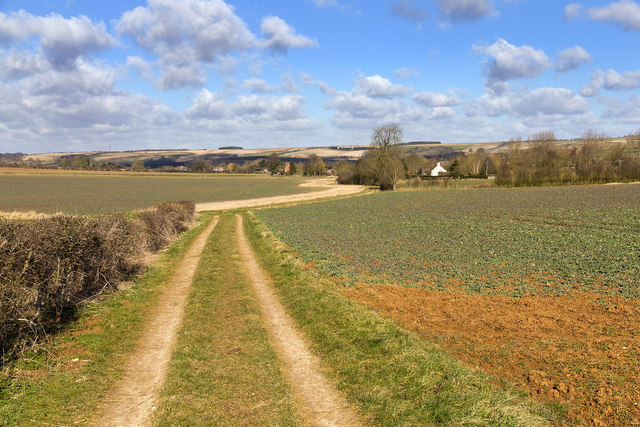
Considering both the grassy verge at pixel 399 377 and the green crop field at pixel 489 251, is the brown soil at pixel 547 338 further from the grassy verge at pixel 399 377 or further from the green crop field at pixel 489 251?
the green crop field at pixel 489 251

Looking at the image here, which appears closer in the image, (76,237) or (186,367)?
(186,367)

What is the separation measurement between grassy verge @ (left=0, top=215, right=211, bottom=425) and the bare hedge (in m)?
0.58

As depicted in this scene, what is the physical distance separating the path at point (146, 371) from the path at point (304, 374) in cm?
251

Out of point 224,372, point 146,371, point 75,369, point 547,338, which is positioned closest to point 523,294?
point 547,338

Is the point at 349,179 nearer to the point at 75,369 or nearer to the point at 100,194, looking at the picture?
the point at 100,194

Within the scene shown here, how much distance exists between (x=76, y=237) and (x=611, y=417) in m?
13.8

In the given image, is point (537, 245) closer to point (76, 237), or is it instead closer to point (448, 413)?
point (448, 413)

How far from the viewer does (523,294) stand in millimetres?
12375

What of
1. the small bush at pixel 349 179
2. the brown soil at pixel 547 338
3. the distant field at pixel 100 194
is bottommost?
the brown soil at pixel 547 338

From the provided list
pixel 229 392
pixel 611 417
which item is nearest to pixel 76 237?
pixel 229 392

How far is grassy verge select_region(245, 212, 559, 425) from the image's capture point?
614 centimetres

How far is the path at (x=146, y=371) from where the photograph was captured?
6.41m

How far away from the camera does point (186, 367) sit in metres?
8.11

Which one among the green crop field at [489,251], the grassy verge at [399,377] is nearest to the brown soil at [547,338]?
the grassy verge at [399,377]
